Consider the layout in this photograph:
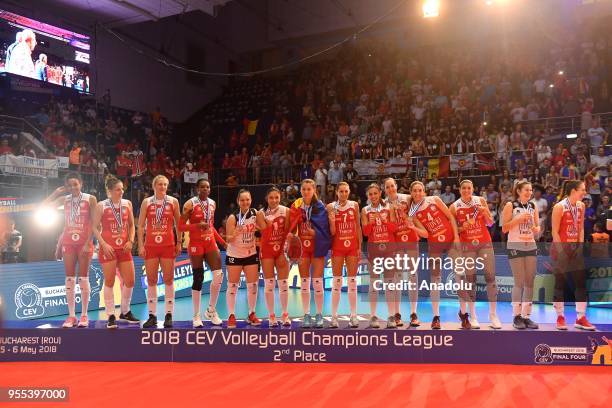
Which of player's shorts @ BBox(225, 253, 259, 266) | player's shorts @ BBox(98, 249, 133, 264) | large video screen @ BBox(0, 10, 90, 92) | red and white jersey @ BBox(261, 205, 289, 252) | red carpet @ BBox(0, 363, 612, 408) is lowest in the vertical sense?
red carpet @ BBox(0, 363, 612, 408)

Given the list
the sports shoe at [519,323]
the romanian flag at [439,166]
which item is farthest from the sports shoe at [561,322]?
the romanian flag at [439,166]

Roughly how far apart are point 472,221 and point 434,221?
510 millimetres

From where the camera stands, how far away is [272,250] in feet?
22.0

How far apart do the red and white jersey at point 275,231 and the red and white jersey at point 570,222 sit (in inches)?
152

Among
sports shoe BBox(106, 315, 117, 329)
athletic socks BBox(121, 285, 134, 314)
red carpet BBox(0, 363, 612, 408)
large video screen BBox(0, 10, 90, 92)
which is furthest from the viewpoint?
large video screen BBox(0, 10, 90, 92)

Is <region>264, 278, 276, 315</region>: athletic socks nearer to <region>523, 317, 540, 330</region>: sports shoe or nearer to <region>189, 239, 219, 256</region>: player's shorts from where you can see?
<region>189, 239, 219, 256</region>: player's shorts

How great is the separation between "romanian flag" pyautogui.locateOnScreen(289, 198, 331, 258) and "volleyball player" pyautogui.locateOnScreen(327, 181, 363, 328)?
3.7 inches

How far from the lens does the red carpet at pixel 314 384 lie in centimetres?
495

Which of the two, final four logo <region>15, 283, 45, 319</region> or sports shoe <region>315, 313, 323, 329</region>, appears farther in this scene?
final four logo <region>15, 283, 45, 319</region>

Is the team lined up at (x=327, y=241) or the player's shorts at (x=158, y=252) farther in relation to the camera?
the player's shorts at (x=158, y=252)

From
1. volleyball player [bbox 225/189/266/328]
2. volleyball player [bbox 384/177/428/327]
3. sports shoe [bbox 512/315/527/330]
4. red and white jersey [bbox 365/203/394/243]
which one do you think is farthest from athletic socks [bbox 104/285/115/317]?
sports shoe [bbox 512/315/527/330]

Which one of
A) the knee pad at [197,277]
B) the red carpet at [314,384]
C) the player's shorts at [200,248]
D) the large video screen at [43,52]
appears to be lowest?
the red carpet at [314,384]

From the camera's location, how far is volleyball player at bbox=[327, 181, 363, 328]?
6648 mm

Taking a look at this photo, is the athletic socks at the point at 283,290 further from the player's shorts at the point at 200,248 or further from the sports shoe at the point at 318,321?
the player's shorts at the point at 200,248
